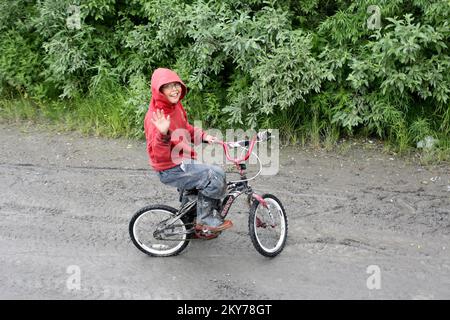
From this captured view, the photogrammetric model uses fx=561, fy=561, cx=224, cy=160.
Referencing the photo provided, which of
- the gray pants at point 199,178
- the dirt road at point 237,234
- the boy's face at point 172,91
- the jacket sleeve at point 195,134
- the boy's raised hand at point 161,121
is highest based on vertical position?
the boy's face at point 172,91

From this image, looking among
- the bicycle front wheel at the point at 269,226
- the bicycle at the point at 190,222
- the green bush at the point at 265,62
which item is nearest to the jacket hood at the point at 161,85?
the bicycle at the point at 190,222

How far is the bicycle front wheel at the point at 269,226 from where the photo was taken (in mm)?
4754

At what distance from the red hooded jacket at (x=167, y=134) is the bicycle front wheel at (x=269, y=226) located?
0.77 meters

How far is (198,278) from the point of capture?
15.2 ft

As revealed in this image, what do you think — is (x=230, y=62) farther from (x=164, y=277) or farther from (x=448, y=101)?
(x=164, y=277)

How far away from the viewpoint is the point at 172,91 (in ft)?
14.7

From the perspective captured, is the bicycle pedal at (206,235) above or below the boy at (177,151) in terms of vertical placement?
below

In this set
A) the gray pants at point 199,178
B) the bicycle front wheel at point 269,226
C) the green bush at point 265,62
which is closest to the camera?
the gray pants at point 199,178

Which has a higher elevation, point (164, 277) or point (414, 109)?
point (414, 109)

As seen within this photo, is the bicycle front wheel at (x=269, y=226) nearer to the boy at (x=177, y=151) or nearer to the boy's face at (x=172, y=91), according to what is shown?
the boy at (x=177, y=151)

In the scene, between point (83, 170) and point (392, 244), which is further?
point (83, 170)

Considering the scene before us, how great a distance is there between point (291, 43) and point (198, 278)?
3.59m

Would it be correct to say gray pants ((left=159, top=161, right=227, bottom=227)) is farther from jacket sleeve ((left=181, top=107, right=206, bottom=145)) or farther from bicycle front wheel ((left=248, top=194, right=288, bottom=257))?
bicycle front wheel ((left=248, top=194, right=288, bottom=257))
